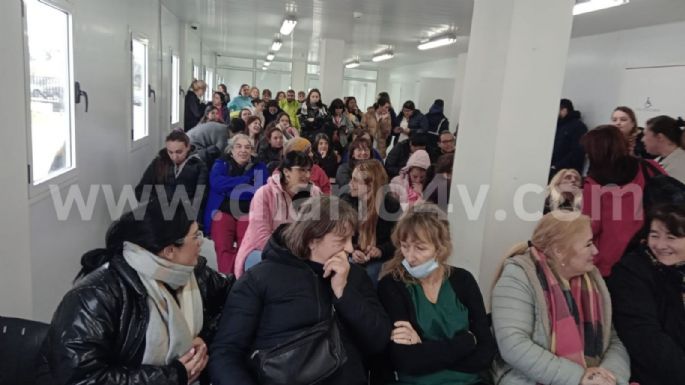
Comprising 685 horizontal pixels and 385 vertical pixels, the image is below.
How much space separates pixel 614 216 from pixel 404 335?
1.65 metres

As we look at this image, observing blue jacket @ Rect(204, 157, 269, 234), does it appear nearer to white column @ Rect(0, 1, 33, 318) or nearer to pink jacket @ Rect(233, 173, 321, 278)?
pink jacket @ Rect(233, 173, 321, 278)

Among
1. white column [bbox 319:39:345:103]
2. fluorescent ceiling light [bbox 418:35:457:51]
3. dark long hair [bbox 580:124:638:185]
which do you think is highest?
fluorescent ceiling light [bbox 418:35:457:51]

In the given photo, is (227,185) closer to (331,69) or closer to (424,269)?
(424,269)

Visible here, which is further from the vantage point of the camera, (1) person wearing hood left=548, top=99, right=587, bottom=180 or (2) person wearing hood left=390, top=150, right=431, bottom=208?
(1) person wearing hood left=548, top=99, right=587, bottom=180

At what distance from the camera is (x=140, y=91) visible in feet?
20.1

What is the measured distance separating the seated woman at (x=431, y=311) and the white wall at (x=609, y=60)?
18.5 feet

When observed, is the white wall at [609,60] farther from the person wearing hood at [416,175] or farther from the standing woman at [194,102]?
the standing woman at [194,102]

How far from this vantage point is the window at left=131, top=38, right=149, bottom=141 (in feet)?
19.1

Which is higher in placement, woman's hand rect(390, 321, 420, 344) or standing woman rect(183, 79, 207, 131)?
standing woman rect(183, 79, 207, 131)

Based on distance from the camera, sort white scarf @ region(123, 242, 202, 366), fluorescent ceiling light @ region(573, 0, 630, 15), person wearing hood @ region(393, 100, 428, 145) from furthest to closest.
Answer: person wearing hood @ region(393, 100, 428, 145) → fluorescent ceiling light @ region(573, 0, 630, 15) → white scarf @ region(123, 242, 202, 366)

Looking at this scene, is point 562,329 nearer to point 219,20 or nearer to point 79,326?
point 79,326

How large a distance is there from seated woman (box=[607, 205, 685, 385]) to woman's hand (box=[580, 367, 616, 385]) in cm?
16

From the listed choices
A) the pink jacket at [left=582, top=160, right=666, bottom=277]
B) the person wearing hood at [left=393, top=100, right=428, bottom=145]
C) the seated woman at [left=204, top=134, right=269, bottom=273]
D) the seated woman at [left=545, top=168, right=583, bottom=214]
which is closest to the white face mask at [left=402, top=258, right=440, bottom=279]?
the pink jacket at [left=582, top=160, right=666, bottom=277]

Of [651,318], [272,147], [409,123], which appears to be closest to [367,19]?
[409,123]
